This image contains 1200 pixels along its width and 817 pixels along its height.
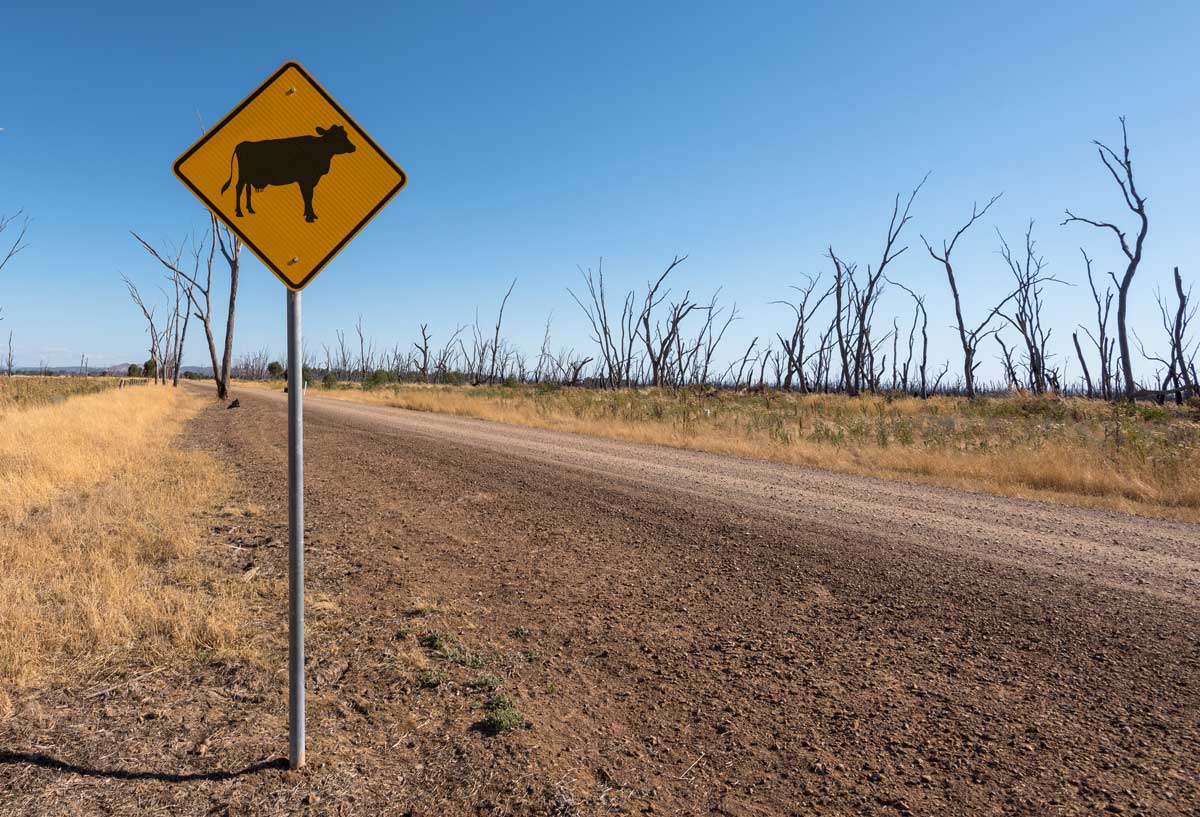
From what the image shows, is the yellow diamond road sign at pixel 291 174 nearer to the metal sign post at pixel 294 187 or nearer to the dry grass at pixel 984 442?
the metal sign post at pixel 294 187

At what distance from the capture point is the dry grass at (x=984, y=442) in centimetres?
816

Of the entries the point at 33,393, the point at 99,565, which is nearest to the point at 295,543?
the point at 99,565

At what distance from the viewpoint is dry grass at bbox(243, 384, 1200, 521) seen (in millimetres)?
8164

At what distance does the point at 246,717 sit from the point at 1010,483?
31.5 feet

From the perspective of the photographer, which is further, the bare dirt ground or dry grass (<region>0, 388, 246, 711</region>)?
dry grass (<region>0, 388, 246, 711</region>)

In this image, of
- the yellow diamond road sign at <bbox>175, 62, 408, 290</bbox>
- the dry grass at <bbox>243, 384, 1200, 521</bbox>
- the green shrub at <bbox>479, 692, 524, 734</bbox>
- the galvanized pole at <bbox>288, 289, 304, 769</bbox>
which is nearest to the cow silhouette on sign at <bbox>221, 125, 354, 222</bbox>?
the yellow diamond road sign at <bbox>175, 62, 408, 290</bbox>

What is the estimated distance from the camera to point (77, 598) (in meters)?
3.72

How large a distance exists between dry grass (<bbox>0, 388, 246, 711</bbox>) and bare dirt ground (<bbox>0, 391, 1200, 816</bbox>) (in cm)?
31

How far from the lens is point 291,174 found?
2312 millimetres

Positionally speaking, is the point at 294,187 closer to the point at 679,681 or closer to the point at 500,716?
the point at 500,716

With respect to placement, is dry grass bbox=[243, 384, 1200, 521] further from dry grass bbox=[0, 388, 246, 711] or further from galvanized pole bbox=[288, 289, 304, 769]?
dry grass bbox=[0, 388, 246, 711]

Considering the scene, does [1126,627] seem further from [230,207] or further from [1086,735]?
[230,207]

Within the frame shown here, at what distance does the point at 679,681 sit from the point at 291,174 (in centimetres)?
291

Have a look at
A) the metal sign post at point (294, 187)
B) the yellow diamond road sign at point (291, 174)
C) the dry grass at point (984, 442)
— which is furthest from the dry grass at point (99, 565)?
the dry grass at point (984, 442)
